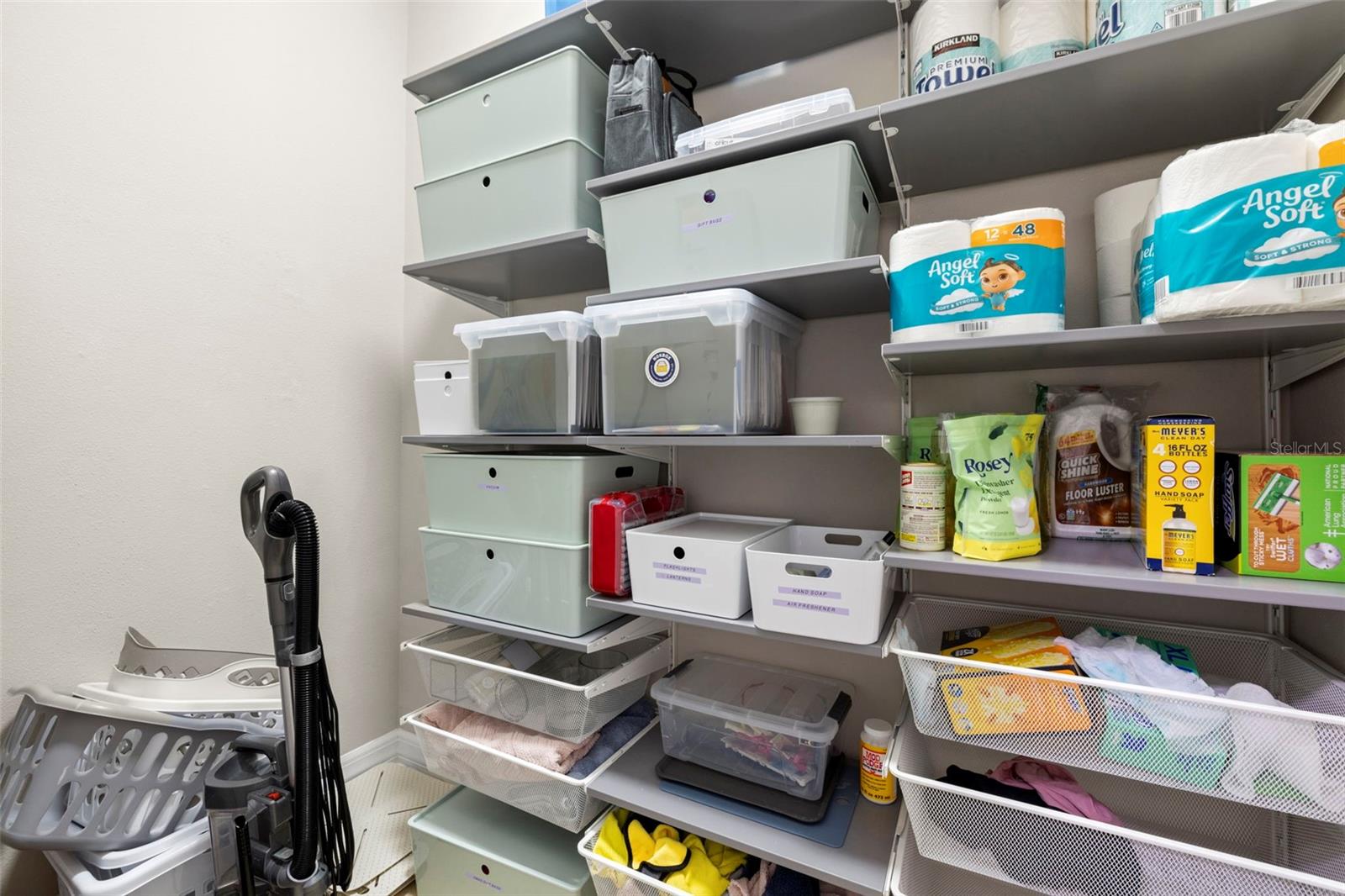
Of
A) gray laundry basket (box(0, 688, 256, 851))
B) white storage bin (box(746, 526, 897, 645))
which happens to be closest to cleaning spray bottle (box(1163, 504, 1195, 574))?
white storage bin (box(746, 526, 897, 645))

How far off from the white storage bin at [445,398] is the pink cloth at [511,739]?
803mm

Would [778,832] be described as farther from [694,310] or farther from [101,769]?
[101,769]

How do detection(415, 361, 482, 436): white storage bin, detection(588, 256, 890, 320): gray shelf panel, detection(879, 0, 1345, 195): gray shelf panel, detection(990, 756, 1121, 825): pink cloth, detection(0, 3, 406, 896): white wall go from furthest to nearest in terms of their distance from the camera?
1. detection(415, 361, 482, 436): white storage bin
2. detection(0, 3, 406, 896): white wall
3. detection(588, 256, 890, 320): gray shelf panel
4. detection(990, 756, 1121, 825): pink cloth
5. detection(879, 0, 1345, 195): gray shelf panel

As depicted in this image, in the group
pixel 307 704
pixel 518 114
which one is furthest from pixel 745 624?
pixel 518 114

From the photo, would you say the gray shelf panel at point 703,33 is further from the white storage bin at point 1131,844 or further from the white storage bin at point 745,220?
the white storage bin at point 1131,844

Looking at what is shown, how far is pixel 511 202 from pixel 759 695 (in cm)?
146

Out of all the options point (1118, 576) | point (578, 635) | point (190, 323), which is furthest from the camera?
point (190, 323)

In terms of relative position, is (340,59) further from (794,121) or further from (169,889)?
(169,889)

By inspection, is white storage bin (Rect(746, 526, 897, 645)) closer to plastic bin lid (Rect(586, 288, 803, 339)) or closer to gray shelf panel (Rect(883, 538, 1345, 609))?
gray shelf panel (Rect(883, 538, 1345, 609))

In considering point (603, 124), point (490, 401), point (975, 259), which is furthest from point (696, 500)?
point (603, 124)

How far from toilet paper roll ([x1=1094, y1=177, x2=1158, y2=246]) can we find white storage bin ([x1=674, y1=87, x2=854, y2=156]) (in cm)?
53

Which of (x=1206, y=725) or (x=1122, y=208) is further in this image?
(x=1122, y=208)

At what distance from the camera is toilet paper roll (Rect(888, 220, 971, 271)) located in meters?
0.98

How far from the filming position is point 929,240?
1.00m
